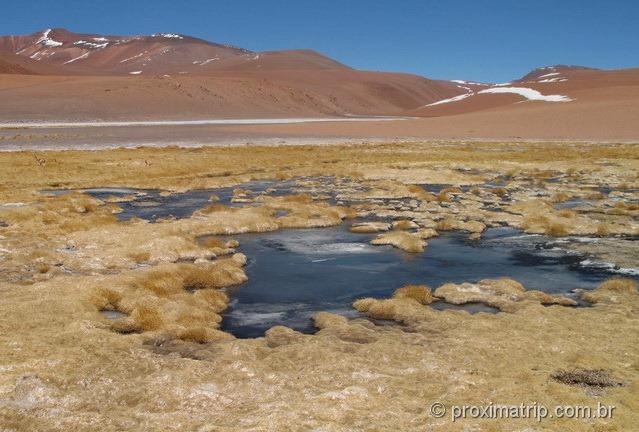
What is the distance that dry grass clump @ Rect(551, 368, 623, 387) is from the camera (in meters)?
9.12

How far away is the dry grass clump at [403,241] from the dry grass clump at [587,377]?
9.64 m

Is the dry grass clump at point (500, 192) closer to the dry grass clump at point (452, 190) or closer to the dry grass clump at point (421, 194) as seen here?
the dry grass clump at point (452, 190)

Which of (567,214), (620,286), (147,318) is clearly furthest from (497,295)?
(567,214)

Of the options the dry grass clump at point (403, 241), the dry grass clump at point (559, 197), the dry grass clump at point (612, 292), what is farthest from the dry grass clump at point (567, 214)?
the dry grass clump at point (612, 292)

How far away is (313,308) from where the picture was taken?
13.6 m

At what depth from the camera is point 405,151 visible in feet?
179

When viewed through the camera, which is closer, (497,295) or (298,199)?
(497,295)

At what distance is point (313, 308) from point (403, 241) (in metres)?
6.82

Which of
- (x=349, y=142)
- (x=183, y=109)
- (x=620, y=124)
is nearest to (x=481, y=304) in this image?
(x=349, y=142)

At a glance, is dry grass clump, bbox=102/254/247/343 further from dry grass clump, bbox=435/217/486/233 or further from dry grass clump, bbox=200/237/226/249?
dry grass clump, bbox=435/217/486/233

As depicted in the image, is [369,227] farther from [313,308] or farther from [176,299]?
[176,299]

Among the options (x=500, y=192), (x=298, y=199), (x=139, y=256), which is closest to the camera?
(x=139, y=256)

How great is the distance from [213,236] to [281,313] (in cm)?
850

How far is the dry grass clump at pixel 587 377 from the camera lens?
29.9ft
